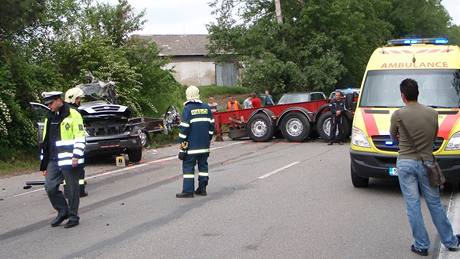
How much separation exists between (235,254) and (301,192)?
3750mm

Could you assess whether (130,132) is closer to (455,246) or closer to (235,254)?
(235,254)

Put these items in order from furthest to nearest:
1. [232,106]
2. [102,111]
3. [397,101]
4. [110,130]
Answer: [232,106] < [110,130] < [102,111] < [397,101]

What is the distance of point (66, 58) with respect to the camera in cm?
2003

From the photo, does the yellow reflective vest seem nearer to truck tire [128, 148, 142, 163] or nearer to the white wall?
truck tire [128, 148, 142, 163]

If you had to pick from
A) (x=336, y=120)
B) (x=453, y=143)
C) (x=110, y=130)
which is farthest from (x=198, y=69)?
(x=453, y=143)

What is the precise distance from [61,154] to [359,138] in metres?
4.59

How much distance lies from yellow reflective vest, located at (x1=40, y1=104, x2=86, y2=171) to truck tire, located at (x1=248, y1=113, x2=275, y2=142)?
41.1 ft

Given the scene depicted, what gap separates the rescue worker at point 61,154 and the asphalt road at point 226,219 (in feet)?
1.09

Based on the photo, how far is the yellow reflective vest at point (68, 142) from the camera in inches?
297

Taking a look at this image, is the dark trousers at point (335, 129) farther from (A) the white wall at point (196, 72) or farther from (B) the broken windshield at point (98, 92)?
(A) the white wall at point (196, 72)

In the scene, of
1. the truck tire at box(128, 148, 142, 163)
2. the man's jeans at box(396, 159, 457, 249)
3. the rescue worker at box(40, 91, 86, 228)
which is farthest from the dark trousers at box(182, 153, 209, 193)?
the truck tire at box(128, 148, 142, 163)

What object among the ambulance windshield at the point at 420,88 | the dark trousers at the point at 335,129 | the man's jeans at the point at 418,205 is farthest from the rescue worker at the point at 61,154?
the dark trousers at the point at 335,129

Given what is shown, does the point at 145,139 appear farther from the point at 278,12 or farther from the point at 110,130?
the point at 278,12

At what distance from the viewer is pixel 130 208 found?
8711mm
